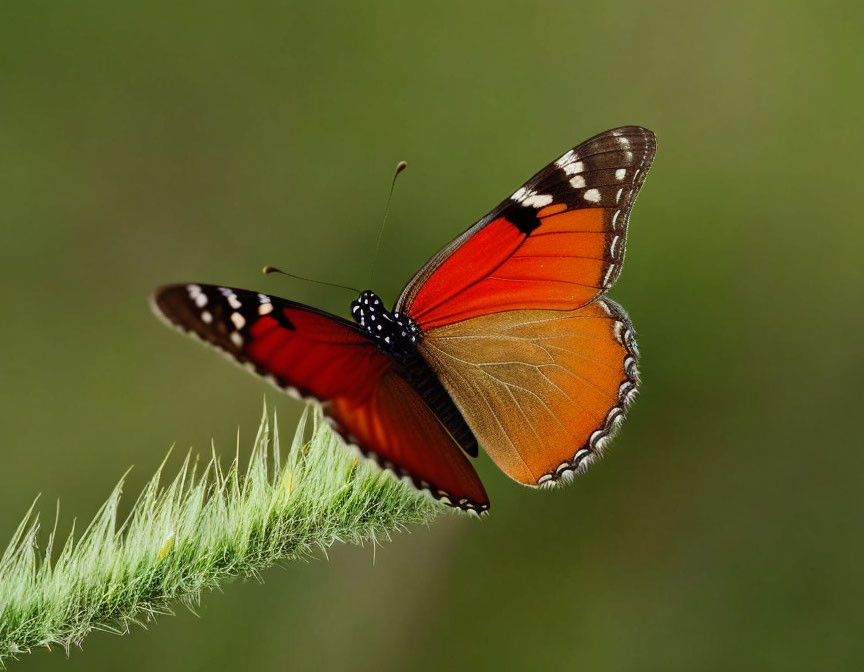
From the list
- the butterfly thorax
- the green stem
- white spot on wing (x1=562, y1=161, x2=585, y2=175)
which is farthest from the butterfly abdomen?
white spot on wing (x1=562, y1=161, x2=585, y2=175)

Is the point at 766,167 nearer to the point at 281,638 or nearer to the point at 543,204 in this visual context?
the point at 543,204

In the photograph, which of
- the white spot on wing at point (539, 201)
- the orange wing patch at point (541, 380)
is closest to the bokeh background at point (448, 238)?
the orange wing patch at point (541, 380)

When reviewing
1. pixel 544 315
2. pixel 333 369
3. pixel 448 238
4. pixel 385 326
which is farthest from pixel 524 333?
pixel 448 238

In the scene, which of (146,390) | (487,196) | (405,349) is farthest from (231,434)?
(405,349)

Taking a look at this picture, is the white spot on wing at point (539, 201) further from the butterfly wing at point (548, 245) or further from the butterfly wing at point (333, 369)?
the butterfly wing at point (333, 369)

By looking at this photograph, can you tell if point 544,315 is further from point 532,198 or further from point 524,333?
point 532,198
